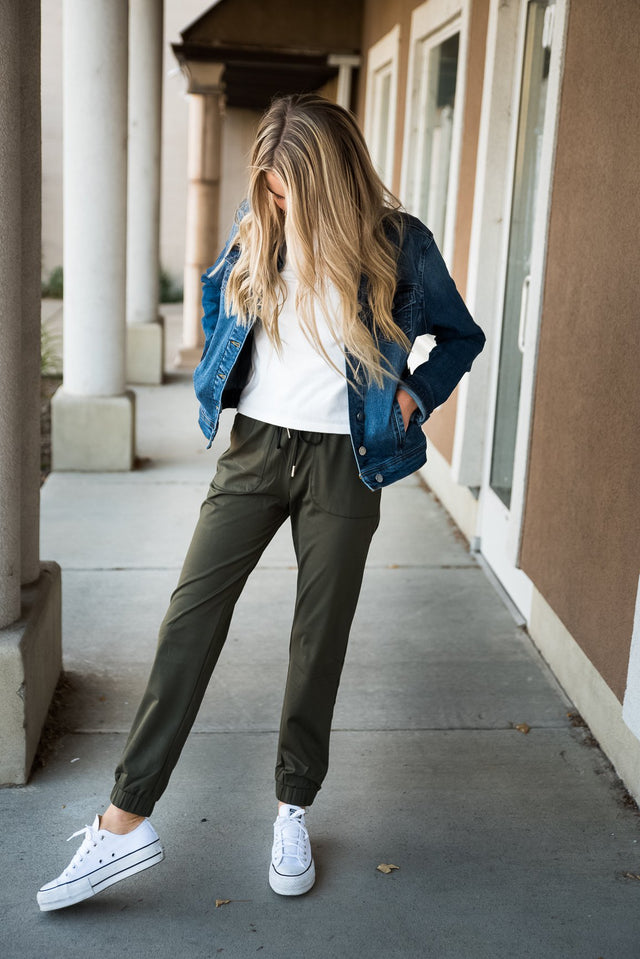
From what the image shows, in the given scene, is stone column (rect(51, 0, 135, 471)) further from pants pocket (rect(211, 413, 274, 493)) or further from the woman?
pants pocket (rect(211, 413, 274, 493))

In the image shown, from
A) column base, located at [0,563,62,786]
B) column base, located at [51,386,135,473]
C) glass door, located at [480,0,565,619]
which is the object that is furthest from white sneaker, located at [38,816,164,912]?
column base, located at [51,386,135,473]

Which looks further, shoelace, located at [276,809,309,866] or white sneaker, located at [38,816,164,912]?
shoelace, located at [276,809,309,866]

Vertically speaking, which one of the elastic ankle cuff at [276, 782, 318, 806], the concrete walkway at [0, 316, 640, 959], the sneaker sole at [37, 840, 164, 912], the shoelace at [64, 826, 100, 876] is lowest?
the concrete walkway at [0, 316, 640, 959]

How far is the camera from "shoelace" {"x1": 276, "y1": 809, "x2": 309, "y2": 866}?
263cm

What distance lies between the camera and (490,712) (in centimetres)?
364

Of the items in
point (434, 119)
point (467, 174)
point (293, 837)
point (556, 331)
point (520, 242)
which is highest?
point (434, 119)

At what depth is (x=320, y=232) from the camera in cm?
232

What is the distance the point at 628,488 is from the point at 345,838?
1.27 metres

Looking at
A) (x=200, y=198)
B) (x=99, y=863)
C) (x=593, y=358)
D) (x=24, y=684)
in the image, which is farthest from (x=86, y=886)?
(x=200, y=198)

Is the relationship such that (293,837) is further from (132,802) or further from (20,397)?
(20,397)

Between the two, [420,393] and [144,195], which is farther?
[144,195]

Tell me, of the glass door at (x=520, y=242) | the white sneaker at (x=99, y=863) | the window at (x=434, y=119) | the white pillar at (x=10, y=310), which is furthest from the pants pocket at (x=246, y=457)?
the window at (x=434, y=119)

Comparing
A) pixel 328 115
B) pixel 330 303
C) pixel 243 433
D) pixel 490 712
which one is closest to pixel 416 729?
pixel 490 712

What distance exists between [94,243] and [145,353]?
376 cm
